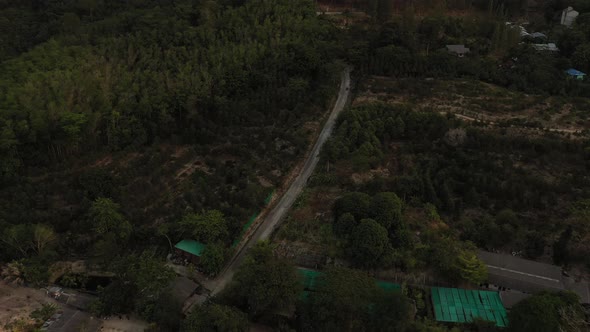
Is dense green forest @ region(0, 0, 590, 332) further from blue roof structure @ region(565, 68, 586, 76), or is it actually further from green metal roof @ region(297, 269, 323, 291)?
green metal roof @ region(297, 269, 323, 291)

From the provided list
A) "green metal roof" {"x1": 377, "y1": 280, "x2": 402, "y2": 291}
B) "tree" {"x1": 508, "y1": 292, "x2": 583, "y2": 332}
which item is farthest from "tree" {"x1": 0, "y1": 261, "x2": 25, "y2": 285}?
"tree" {"x1": 508, "y1": 292, "x2": 583, "y2": 332}

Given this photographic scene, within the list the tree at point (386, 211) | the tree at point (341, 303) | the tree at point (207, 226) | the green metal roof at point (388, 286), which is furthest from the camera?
the tree at point (386, 211)

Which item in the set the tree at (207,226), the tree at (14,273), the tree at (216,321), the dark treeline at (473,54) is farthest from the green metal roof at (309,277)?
the dark treeline at (473,54)

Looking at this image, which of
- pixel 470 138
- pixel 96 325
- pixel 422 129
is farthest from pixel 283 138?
pixel 96 325

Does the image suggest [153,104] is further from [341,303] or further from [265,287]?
[341,303]

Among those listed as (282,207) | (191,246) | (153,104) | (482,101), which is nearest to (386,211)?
(282,207)

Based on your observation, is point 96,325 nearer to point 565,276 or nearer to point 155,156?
point 155,156

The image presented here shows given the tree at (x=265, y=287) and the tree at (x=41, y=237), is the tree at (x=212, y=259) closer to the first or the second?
the tree at (x=265, y=287)
